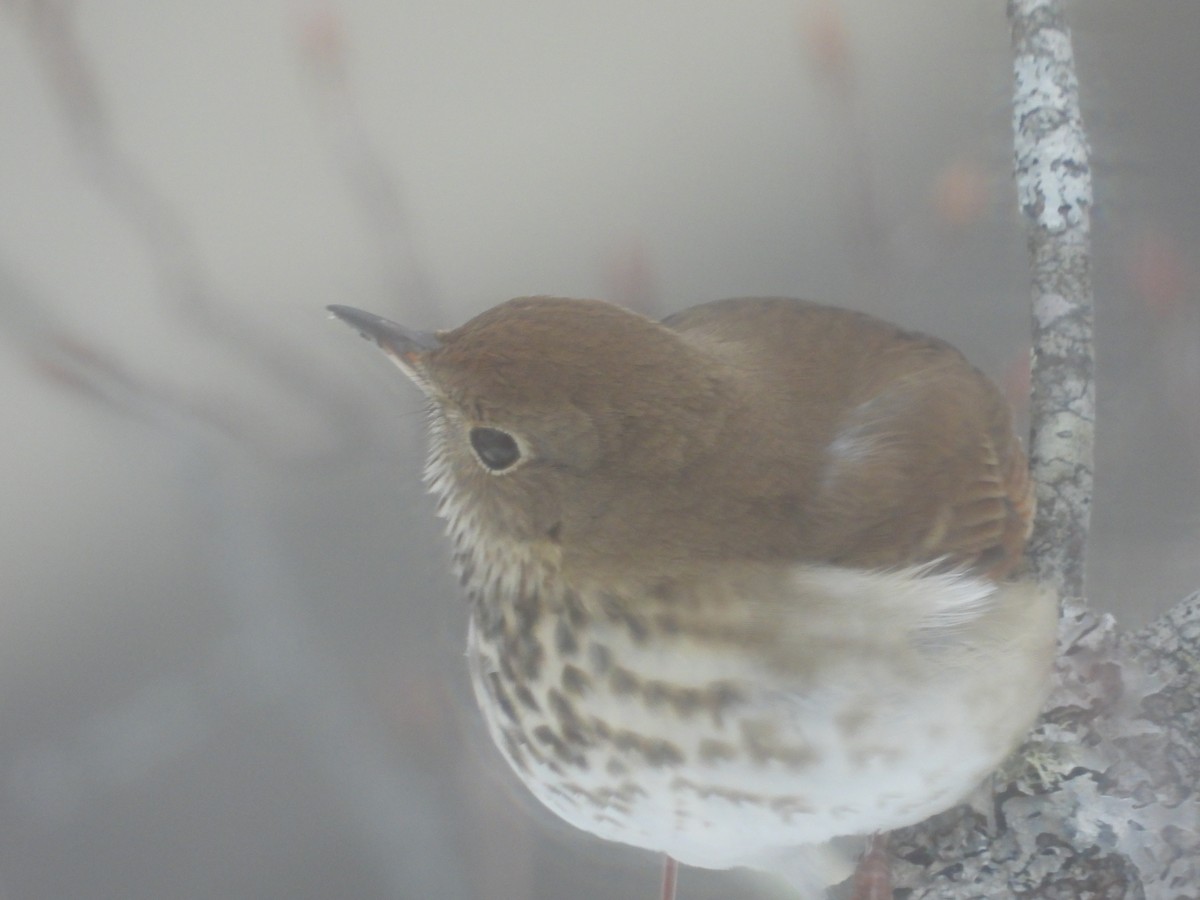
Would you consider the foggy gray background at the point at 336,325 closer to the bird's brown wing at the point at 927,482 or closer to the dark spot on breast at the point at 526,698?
the bird's brown wing at the point at 927,482

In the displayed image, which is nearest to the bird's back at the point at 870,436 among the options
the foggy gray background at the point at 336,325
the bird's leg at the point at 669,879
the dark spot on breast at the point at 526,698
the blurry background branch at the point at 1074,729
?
the blurry background branch at the point at 1074,729

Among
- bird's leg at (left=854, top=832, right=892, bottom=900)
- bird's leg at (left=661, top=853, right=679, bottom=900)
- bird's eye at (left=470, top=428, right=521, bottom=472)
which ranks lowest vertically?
bird's leg at (left=661, top=853, right=679, bottom=900)

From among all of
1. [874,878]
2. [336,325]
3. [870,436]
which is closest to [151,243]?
[336,325]

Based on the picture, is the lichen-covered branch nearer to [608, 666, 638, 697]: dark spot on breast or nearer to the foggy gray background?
the foggy gray background

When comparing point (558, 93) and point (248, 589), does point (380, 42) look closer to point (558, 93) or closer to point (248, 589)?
point (558, 93)

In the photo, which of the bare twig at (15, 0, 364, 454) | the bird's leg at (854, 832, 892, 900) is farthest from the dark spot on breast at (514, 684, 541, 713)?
the bare twig at (15, 0, 364, 454)

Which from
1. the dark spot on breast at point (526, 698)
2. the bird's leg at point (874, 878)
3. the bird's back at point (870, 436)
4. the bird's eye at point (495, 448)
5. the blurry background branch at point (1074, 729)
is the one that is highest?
the bird's eye at point (495, 448)

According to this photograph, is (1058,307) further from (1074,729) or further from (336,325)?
(336,325)
